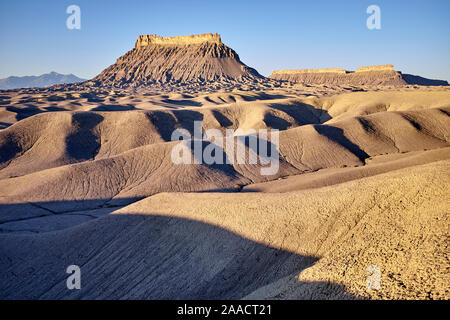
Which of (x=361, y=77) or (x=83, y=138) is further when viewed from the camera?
(x=361, y=77)

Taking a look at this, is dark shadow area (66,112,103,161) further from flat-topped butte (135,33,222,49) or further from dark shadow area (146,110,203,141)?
flat-topped butte (135,33,222,49)

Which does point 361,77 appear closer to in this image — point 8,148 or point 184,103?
point 184,103

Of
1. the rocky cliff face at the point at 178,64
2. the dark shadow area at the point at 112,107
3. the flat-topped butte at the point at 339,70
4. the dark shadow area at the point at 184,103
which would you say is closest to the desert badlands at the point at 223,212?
A: the dark shadow area at the point at 112,107

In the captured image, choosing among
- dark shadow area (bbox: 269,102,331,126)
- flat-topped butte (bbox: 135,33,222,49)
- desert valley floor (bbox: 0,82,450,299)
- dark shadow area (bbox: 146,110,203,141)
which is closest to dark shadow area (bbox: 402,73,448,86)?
flat-topped butte (bbox: 135,33,222,49)

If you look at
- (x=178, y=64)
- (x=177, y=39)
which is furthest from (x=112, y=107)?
(x=177, y=39)

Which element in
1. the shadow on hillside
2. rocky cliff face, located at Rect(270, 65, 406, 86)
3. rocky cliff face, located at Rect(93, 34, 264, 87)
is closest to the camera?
the shadow on hillside

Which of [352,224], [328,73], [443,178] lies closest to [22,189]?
[352,224]

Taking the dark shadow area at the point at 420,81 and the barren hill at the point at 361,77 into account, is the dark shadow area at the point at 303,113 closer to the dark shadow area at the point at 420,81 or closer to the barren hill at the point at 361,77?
the barren hill at the point at 361,77
